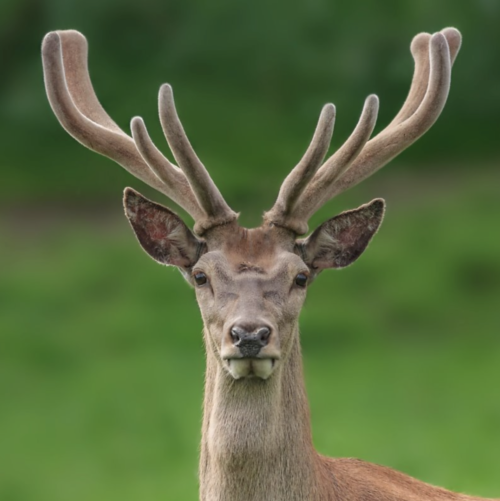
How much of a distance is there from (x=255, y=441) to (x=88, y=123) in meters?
1.34

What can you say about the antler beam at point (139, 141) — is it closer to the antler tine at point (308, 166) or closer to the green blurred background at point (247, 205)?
the antler tine at point (308, 166)

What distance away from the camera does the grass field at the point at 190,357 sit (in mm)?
10828

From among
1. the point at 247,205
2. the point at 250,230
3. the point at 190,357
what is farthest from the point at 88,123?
the point at 247,205

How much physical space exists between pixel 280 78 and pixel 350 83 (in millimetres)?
637

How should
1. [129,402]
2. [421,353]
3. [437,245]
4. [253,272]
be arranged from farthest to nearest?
[437,245] → [421,353] → [129,402] → [253,272]

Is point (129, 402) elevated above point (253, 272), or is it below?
above

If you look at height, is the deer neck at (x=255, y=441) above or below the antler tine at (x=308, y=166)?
below

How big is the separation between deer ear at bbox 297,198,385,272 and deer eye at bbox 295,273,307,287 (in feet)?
0.67

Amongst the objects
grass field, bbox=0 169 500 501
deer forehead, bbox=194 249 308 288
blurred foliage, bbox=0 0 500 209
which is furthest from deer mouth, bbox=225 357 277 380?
blurred foliage, bbox=0 0 500 209

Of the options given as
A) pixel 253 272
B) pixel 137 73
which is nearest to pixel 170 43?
pixel 137 73

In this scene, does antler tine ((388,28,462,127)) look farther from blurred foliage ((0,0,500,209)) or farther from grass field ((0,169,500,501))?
blurred foliage ((0,0,500,209))

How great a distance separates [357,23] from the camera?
14.0 meters

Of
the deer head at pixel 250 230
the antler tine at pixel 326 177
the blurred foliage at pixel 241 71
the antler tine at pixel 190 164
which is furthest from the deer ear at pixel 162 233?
the blurred foliage at pixel 241 71

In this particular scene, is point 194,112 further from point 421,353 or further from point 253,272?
point 253,272
